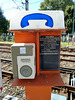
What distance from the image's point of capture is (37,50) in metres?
2.34

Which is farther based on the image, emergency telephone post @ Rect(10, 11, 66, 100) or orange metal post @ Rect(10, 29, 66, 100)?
orange metal post @ Rect(10, 29, 66, 100)

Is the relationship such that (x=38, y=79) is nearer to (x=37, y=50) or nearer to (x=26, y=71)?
(x=26, y=71)

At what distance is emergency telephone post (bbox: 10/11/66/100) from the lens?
2016 mm

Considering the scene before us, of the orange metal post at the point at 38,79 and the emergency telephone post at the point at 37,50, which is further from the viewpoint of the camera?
the orange metal post at the point at 38,79

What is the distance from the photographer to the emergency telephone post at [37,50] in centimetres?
202

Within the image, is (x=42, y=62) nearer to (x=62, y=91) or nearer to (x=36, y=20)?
(x=36, y=20)

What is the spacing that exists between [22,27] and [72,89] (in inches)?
115

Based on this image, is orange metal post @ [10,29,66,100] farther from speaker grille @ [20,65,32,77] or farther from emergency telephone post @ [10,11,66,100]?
speaker grille @ [20,65,32,77]

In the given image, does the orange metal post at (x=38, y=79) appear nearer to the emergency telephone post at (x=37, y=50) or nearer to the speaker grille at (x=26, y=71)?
the emergency telephone post at (x=37, y=50)

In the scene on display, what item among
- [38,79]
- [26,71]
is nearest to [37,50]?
[26,71]

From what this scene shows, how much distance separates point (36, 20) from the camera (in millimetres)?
2193

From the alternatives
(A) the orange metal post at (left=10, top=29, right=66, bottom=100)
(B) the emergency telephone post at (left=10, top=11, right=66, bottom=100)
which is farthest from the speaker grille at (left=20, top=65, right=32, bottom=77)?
(A) the orange metal post at (left=10, top=29, right=66, bottom=100)

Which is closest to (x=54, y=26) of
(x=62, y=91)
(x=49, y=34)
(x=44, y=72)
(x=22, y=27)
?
(x=49, y=34)

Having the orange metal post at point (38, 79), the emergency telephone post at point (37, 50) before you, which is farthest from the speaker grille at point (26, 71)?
the orange metal post at point (38, 79)
